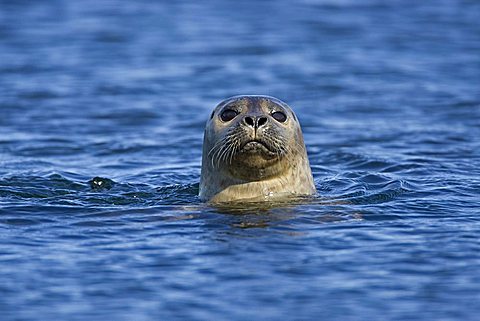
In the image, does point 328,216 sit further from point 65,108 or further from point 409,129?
point 65,108

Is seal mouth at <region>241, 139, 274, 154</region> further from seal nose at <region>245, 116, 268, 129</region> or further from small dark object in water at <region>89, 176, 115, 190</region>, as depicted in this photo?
small dark object in water at <region>89, 176, 115, 190</region>

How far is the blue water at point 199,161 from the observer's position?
826 cm

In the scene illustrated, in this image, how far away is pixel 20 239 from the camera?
9617mm

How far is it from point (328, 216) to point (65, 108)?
782cm

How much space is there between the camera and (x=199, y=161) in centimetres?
1393

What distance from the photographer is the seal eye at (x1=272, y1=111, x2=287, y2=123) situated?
1061cm

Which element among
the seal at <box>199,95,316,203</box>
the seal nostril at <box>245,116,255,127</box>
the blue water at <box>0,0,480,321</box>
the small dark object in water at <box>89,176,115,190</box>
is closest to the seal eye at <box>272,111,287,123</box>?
the seal at <box>199,95,316,203</box>

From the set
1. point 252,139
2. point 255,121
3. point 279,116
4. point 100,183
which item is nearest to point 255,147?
point 252,139

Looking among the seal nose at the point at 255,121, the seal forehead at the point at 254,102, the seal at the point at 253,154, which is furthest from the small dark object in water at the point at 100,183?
the seal nose at the point at 255,121

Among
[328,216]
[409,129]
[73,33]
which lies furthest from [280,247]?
[73,33]

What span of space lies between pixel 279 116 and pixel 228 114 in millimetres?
446

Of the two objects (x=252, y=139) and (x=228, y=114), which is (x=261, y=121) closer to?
(x=252, y=139)

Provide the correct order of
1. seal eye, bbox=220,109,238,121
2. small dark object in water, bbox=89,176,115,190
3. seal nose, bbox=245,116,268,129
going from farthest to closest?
small dark object in water, bbox=89,176,115,190
seal eye, bbox=220,109,238,121
seal nose, bbox=245,116,268,129

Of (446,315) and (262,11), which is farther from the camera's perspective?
(262,11)
